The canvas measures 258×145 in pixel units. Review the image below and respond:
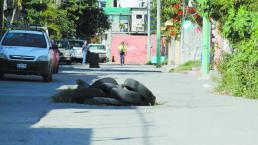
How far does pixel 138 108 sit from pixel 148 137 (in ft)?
16.1

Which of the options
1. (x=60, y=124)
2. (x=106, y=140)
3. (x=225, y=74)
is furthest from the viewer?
(x=225, y=74)

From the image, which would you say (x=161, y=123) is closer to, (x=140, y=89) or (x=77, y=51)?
(x=140, y=89)

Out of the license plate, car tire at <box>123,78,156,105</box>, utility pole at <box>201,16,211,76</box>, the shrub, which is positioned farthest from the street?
utility pole at <box>201,16,211,76</box>

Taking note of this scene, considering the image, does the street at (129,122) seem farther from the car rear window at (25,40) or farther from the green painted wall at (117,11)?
the green painted wall at (117,11)

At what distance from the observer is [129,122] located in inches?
541

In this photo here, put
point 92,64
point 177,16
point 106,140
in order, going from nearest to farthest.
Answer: point 106,140
point 92,64
point 177,16

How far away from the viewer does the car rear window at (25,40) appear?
26.3 m

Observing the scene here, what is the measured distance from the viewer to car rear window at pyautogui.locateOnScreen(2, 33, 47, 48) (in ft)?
86.3

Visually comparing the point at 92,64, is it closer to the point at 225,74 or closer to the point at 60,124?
the point at 225,74

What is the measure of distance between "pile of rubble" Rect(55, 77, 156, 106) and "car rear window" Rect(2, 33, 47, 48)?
9201mm

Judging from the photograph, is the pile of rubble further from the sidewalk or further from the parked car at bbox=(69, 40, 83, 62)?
the parked car at bbox=(69, 40, 83, 62)

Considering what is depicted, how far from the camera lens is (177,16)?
52.9 m

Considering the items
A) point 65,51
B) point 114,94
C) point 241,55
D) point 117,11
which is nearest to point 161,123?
point 114,94

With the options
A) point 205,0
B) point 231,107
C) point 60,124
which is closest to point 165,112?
point 231,107
